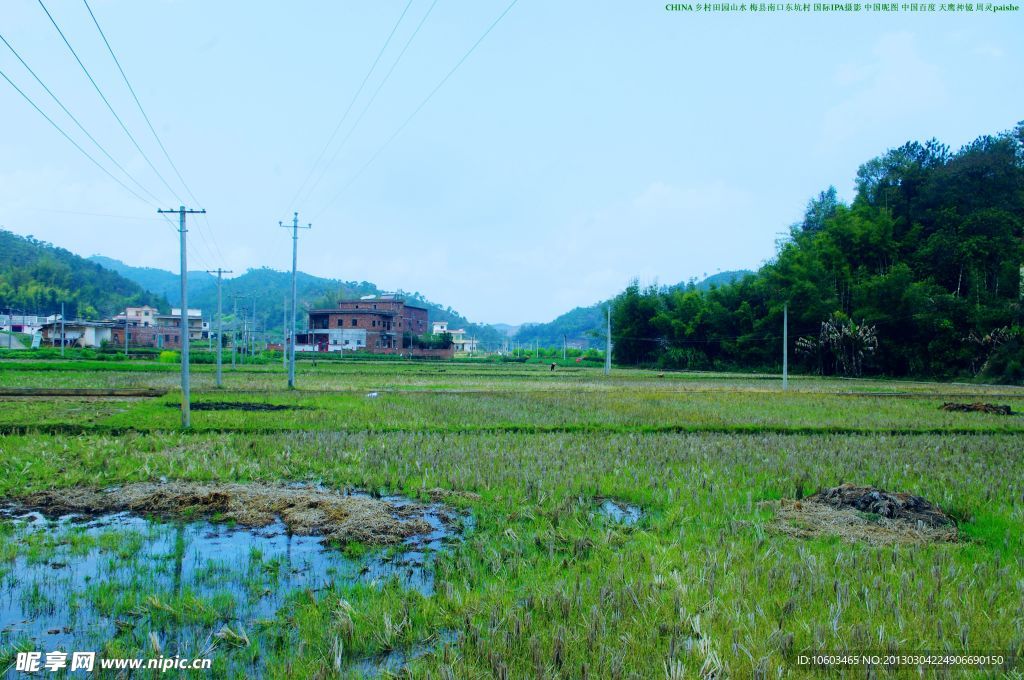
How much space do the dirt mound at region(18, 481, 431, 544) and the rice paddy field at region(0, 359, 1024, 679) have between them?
92mm

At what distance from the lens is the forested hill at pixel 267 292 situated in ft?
362

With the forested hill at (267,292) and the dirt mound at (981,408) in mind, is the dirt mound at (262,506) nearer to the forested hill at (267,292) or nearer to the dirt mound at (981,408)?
the dirt mound at (981,408)

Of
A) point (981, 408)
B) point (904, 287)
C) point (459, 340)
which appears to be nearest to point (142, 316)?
point (459, 340)

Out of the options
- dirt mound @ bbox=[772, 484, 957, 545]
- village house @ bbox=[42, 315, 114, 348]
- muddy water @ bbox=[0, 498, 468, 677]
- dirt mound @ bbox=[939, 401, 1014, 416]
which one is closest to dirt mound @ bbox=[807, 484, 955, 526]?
dirt mound @ bbox=[772, 484, 957, 545]

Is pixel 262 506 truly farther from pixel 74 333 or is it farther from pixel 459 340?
pixel 459 340

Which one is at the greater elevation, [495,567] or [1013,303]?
[1013,303]

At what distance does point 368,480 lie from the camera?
8.80m

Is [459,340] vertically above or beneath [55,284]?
beneath

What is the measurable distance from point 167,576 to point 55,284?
99459mm

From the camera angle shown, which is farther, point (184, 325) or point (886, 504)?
point (184, 325)

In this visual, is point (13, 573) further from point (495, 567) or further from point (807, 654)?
point (807, 654)

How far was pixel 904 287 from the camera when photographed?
145 feet

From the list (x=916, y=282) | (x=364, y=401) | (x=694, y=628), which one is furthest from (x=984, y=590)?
(x=916, y=282)

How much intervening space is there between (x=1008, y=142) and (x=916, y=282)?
14.8 meters
